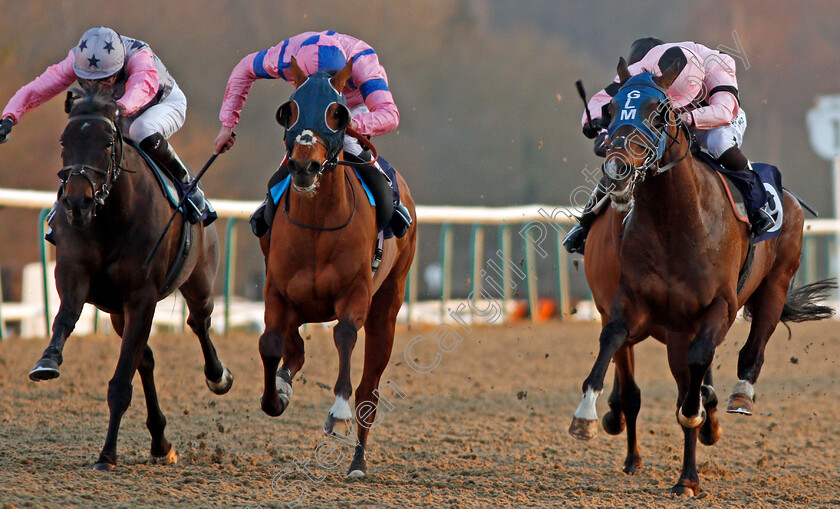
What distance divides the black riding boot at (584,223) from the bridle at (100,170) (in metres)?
2.41

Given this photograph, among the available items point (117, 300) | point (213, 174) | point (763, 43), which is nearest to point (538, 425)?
point (117, 300)

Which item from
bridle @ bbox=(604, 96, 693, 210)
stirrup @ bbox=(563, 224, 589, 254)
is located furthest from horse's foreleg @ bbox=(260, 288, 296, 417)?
stirrup @ bbox=(563, 224, 589, 254)

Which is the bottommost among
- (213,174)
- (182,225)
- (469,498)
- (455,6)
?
(469,498)

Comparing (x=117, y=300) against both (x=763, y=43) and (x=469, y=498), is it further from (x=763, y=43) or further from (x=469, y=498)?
(x=763, y=43)

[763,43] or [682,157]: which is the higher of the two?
[763,43]

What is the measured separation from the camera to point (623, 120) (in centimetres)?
434

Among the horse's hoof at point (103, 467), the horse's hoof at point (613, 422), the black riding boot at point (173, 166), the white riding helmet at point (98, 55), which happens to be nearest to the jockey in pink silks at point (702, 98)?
the horse's hoof at point (613, 422)

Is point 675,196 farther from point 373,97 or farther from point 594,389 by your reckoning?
point 373,97

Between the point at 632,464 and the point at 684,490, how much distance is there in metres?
0.78

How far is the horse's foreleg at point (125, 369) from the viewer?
4.96 metres

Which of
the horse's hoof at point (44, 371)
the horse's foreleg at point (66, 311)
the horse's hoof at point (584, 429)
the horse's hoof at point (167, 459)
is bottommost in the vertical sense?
the horse's hoof at point (167, 459)

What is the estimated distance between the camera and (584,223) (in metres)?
5.90

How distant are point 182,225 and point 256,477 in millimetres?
1420

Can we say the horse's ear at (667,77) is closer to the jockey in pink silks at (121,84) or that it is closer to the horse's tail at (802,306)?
the horse's tail at (802,306)
